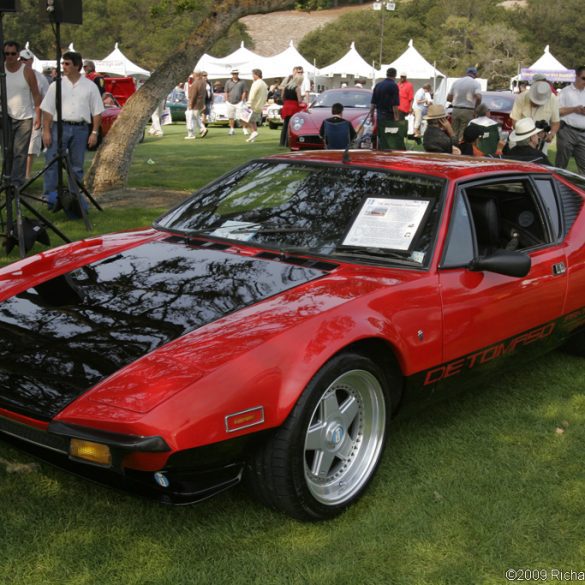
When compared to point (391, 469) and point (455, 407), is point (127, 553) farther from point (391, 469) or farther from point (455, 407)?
point (455, 407)

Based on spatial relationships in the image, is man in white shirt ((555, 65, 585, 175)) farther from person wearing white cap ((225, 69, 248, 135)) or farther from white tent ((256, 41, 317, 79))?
white tent ((256, 41, 317, 79))

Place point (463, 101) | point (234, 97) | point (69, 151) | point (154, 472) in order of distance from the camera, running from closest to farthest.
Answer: point (154, 472) → point (69, 151) → point (463, 101) → point (234, 97)

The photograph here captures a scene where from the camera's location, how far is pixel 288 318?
9.87 feet

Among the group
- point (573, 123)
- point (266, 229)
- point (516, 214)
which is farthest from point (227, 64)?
point (266, 229)

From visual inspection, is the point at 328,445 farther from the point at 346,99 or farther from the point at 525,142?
the point at 346,99

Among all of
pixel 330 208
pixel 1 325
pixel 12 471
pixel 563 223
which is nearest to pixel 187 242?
pixel 330 208

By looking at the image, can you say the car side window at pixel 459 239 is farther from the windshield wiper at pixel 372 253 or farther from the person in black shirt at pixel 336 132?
the person in black shirt at pixel 336 132

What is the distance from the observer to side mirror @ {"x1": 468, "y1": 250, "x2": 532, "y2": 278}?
3588 mm

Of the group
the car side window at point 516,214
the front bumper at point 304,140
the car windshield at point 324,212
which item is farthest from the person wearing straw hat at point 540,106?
the car windshield at point 324,212

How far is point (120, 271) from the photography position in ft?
12.0

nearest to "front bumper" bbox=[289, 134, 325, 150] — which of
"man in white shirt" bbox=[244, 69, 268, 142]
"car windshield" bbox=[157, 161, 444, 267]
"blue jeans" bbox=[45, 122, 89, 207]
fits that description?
"man in white shirt" bbox=[244, 69, 268, 142]

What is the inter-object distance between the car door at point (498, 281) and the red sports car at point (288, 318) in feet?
0.04

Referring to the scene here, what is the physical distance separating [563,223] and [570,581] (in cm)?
228

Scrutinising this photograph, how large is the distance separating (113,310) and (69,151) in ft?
19.6
